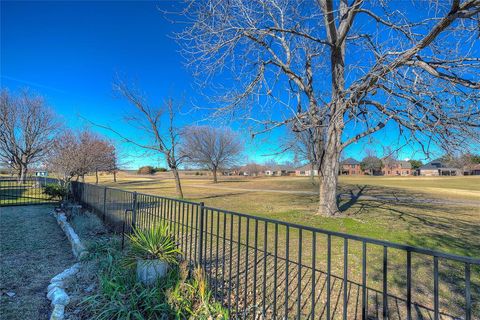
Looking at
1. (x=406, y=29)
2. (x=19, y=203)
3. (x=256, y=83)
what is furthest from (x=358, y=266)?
(x=19, y=203)

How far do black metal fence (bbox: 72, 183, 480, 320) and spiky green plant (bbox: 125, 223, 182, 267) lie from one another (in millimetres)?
189

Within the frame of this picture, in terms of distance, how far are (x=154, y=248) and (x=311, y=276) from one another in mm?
2402

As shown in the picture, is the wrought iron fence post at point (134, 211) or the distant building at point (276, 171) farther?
the distant building at point (276, 171)

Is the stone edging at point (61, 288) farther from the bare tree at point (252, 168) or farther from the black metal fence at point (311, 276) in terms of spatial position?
the bare tree at point (252, 168)

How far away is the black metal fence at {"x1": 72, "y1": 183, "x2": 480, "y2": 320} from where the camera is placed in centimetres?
235

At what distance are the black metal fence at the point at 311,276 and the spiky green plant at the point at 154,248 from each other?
189 millimetres

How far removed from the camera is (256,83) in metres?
8.63

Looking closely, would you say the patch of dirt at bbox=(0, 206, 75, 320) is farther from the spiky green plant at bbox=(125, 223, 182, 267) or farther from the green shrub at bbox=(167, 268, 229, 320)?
the green shrub at bbox=(167, 268, 229, 320)

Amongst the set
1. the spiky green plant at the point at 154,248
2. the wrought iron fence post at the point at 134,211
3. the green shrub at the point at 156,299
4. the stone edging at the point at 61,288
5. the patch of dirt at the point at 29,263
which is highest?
the wrought iron fence post at the point at 134,211

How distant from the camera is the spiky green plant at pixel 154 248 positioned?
11.8 feet

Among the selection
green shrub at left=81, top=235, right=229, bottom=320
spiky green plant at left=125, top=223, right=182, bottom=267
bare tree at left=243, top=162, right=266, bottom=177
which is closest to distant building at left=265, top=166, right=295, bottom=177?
bare tree at left=243, top=162, right=266, bottom=177

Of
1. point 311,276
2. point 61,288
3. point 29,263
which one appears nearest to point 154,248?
point 61,288

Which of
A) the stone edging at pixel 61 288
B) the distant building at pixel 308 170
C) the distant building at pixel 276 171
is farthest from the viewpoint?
the distant building at pixel 276 171

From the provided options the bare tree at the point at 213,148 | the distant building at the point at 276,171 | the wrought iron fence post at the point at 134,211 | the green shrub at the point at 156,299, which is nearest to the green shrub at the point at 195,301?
the green shrub at the point at 156,299
